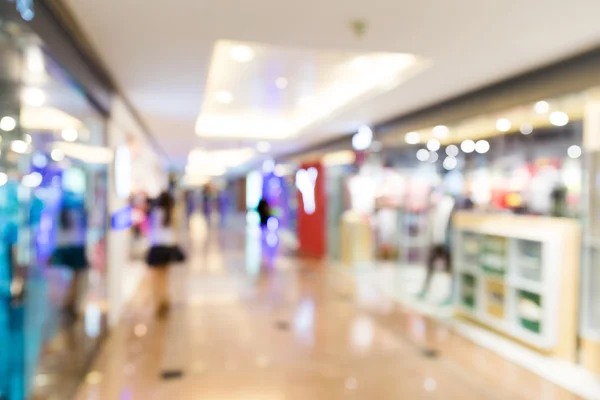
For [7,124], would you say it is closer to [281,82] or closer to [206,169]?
[281,82]

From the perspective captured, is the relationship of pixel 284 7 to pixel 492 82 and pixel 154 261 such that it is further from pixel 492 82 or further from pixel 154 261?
pixel 154 261

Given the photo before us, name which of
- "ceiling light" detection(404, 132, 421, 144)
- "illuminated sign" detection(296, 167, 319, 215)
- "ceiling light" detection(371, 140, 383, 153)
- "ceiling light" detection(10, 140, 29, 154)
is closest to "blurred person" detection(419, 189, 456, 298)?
"ceiling light" detection(404, 132, 421, 144)

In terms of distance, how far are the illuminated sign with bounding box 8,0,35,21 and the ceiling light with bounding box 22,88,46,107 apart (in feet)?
1.35

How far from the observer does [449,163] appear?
6.89 m

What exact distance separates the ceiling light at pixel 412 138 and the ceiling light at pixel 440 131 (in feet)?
0.89

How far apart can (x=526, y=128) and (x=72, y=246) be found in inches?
202

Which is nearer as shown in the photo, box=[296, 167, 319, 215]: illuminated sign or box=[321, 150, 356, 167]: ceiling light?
box=[321, 150, 356, 167]: ceiling light

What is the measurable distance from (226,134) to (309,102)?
2.41 metres

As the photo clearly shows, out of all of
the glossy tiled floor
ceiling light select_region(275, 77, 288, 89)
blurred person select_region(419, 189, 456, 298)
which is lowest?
the glossy tiled floor

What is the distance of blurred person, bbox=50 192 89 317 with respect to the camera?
338cm

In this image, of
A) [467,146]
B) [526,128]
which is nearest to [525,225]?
[526,128]

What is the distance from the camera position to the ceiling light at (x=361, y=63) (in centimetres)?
457

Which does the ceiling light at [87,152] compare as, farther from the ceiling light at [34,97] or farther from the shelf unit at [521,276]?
the shelf unit at [521,276]

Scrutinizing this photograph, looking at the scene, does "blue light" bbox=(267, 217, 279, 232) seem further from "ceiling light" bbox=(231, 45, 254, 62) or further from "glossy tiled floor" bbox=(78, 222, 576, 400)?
"ceiling light" bbox=(231, 45, 254, 62)
